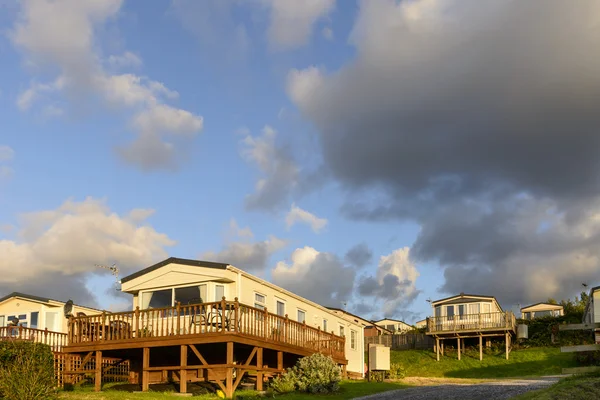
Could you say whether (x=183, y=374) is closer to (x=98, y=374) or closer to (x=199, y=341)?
(x=199, y=341)

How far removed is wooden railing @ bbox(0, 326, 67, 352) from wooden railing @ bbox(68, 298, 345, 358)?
1.95 metres

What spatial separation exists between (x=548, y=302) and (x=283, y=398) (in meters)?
50.8

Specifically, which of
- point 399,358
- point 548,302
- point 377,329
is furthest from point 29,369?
point 548,302

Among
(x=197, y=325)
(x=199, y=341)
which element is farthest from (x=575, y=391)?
(x=197, y=325)

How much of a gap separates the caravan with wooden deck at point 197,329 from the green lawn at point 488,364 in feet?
42.5

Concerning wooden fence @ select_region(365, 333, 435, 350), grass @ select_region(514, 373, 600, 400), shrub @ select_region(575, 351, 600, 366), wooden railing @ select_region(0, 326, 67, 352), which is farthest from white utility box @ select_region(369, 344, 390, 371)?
wooden fence @ select_region(365, 333, 435, 350)

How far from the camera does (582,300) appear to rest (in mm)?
55656

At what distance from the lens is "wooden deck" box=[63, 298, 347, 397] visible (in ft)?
73.4

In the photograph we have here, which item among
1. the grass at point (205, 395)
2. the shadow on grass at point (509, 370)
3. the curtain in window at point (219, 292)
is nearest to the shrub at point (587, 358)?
the shadow on grass at point (509, 370)

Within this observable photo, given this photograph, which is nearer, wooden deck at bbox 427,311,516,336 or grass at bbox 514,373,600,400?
grass at bbox 514,373,600,400

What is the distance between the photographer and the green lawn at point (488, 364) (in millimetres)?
38000

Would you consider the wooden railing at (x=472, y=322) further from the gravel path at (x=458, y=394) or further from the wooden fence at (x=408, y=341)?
the gravel path at (x=458, y=394)

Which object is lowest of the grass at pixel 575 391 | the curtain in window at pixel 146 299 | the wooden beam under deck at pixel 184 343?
the grass at pixel 575 391

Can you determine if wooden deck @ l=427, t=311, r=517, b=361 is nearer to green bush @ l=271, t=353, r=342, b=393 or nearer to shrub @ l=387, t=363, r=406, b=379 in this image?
shrub @ l=387, t=363, r=406, b=379
